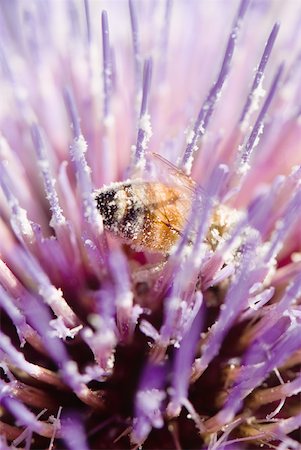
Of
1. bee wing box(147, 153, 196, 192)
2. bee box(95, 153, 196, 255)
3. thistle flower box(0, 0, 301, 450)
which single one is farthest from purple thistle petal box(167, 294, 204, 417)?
bee wing box(147, 153, 196, 192)

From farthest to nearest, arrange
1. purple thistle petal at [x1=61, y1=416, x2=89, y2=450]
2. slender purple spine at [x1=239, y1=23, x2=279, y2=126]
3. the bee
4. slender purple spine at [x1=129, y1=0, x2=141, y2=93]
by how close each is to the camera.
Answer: slender purple spine at [x1=129, y1=0, x2=141, y2=93] → slender purple spine at [x1=239, y1=23, x2=279, y2=126] → the bee → purple thistle petal at [x1=61, y1=416, x2=89, y2=450]

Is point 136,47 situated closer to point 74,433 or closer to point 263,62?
point 263,62

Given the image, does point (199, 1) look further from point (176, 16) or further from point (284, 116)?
point (284, 116)

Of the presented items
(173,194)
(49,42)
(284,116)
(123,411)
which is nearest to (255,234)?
(173,194)

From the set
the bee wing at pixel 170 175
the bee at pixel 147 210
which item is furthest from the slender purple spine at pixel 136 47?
the bee at pixel 147 210

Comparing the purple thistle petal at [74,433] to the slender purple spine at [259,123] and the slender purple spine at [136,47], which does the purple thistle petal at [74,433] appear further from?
the slender purple spine at [136,47]

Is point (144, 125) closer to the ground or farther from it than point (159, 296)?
farther from it

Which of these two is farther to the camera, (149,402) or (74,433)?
(74,433)

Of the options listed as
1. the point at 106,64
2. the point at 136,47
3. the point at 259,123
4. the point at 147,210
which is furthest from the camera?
the point at 136,47

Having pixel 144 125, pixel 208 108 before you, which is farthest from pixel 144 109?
pixel 208 108

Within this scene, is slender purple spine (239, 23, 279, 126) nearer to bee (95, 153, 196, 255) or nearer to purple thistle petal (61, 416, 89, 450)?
bee (95, 153, 196, 255)
